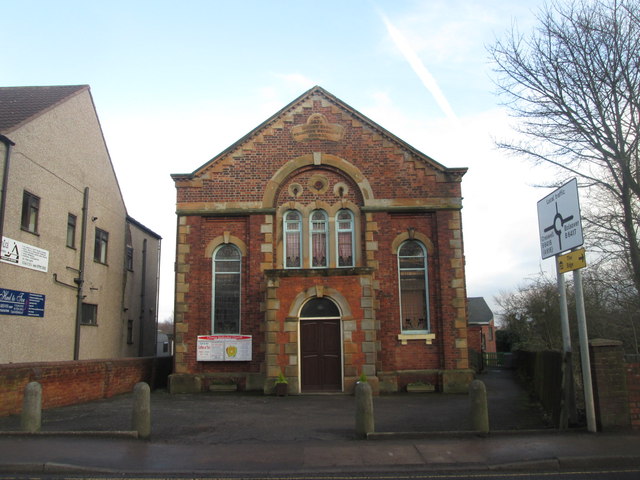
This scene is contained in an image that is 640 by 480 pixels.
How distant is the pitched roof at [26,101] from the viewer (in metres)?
17.8

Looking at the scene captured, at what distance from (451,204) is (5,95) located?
1698 cm

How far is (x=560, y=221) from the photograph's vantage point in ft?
34.0

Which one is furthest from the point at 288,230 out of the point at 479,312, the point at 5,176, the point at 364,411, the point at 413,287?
the point at 479,312

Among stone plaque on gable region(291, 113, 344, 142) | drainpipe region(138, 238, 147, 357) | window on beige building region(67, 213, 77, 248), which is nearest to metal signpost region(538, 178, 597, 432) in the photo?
stone plaque on gable region(291, 113, 344, 142)

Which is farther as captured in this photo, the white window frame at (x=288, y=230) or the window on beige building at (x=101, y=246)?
the window on beige building at (x=101, y=246)

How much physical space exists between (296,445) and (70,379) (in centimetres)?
824

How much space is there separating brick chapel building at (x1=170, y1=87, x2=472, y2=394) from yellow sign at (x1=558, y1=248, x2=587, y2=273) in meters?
8.02

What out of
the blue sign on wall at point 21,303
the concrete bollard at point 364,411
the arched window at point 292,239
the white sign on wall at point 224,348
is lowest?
the concrete bollard at point 364,411

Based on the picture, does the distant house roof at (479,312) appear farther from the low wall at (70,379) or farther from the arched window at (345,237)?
the low wall at (70,379)

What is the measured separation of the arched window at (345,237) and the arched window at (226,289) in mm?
3528

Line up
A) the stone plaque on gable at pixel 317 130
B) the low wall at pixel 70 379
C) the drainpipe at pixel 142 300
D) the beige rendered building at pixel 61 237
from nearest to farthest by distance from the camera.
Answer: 1. the low wall at pixel 70 379
2. the beige rendered building at pixel 61 237
3. the stone plaque on gable at pixel 317 130
4. the drainpipe at pixel 142 300

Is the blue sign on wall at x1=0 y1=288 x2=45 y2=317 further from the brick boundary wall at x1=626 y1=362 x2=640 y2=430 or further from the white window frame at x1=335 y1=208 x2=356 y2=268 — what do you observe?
the brick boundary wall at x1=626 y1=362 x2=640 y2=430

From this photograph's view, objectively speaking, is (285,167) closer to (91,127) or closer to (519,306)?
(91,127)

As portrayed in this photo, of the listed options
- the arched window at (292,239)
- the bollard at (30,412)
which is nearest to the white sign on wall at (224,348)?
the arched window at (292,239)
